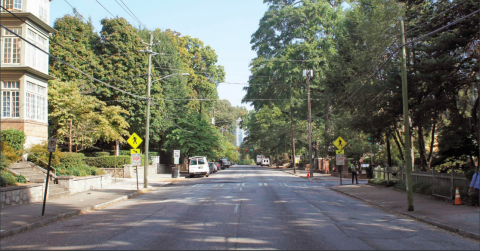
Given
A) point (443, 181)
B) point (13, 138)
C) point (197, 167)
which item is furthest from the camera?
point (197, 167)

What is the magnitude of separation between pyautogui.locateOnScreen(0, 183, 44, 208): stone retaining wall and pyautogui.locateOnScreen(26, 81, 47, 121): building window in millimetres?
7848

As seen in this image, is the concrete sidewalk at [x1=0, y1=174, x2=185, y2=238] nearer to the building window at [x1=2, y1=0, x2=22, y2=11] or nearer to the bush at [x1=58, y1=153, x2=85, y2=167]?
the bush at [x1=58, y1=153, x2=85, y2=167]

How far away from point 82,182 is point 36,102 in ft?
19.9

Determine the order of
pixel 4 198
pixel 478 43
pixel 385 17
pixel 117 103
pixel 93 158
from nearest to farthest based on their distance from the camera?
pixel 4 198 < pixel 478 43 < pixel 385 17 < pixel 93 158 < pixel 117 103

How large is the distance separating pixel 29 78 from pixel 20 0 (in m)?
4.42

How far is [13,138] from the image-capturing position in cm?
1969

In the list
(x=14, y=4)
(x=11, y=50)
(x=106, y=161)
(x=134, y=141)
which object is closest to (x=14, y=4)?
(x=14, y=4)

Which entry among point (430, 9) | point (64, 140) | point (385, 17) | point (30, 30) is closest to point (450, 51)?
point (430, 9)

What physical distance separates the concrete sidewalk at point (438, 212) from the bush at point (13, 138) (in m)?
17.4

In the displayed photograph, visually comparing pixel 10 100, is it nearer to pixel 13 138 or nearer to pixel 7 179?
pixel 13 138

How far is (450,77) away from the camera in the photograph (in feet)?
54.2

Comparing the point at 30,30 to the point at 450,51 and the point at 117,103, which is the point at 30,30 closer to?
the point at 117,103

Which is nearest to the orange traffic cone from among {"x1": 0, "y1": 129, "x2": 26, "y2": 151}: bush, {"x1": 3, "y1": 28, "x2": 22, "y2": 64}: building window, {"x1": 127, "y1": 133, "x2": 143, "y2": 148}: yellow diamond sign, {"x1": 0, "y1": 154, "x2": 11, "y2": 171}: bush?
{"x1": 127, "y1": 133, "x2": 143, "y2": 148}: yellow diamond sign

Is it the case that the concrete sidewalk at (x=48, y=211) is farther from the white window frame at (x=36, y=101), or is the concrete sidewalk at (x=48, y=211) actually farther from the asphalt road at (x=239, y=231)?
the white window frame at (x=36, y=101)
